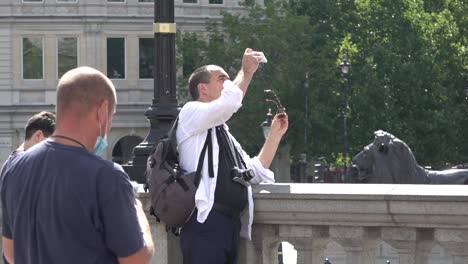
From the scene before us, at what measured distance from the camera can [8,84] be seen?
74.7m

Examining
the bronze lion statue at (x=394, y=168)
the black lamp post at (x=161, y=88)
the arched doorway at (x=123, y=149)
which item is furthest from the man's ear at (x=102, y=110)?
the arched doorway at (x=123, y=149)

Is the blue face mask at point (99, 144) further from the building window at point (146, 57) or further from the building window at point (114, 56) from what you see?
the building window at point (114, 56)

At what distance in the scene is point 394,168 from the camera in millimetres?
25609

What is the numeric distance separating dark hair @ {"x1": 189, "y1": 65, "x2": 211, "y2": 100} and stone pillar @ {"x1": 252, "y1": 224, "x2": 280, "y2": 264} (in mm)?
815

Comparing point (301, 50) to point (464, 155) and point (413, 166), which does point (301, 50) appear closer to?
point (464, 155)

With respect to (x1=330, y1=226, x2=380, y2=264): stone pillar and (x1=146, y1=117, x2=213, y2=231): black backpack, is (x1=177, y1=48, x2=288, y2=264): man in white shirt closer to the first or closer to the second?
(x1=146, y1=117, x2=213, y2=231): black backpack

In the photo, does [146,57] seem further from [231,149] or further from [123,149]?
[231,149]

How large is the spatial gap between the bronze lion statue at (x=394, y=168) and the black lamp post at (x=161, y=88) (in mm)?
11728

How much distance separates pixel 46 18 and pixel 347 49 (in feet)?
52.0

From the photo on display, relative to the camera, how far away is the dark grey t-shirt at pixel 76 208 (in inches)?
249

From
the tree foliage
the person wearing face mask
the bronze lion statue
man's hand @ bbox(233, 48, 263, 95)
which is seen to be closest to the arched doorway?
the tree foliage

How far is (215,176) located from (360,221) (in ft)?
2.62

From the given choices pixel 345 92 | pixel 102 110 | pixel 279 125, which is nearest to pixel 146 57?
pixel 345 92

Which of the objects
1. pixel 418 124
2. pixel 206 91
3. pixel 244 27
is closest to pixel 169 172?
pixel 206 91
